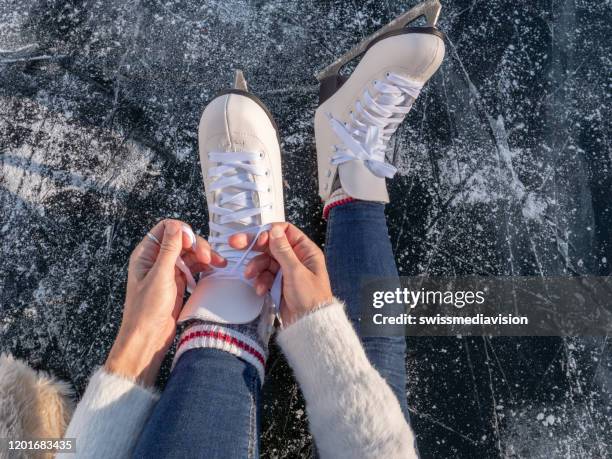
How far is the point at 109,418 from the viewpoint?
649 mm

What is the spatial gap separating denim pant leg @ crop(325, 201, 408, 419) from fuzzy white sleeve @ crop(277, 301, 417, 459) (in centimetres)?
16

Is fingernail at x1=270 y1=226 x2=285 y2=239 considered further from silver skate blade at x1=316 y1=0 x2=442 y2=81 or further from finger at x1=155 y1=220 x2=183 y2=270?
silver skate blade at x1=316 y1=0 x2=442 y2=81

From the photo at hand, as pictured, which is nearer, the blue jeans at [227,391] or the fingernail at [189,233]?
the blue jeans at [227,391]

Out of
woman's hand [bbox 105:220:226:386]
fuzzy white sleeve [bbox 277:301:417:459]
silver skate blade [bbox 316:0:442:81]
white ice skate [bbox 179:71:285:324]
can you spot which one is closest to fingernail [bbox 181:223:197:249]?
woman's hand [bbox 105:220:226:386]

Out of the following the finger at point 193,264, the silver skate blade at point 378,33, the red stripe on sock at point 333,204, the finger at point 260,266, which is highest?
the silver skate blade at point 378,33

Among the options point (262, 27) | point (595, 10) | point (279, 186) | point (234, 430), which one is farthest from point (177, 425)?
point (595, 10)

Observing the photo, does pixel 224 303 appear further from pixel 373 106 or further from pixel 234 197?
pixel 373 106

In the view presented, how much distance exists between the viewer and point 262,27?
1152 millimetres

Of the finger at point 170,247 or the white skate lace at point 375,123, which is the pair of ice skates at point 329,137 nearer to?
the white skate lace at point 375,123

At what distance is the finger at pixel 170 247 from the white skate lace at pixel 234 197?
148 millimetres

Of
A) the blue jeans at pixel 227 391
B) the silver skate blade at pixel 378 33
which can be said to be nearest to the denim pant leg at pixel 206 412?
the blue jeans at pixel 227 391

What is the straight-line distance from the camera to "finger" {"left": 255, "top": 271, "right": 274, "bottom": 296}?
810 mm

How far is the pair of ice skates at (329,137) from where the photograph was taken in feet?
3.09

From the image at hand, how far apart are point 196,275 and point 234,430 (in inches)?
13.8
